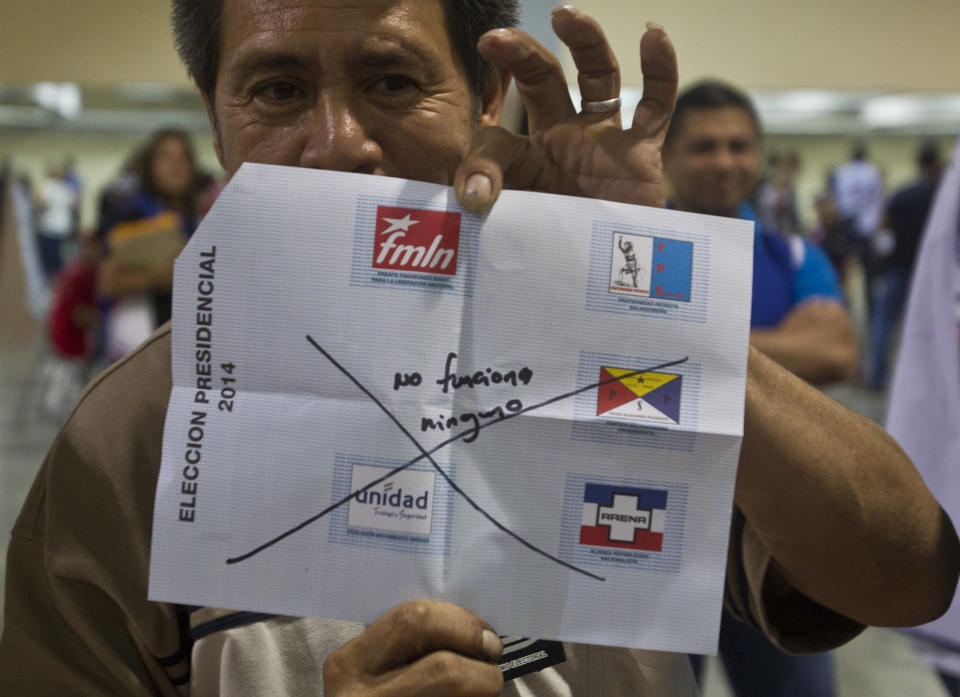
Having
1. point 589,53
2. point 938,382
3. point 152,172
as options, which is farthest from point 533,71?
point 152,172

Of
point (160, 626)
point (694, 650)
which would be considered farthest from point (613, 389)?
point (160, 626)

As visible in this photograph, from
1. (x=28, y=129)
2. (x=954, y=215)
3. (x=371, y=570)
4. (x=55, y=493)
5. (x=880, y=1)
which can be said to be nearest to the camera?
(x=371, y=570)

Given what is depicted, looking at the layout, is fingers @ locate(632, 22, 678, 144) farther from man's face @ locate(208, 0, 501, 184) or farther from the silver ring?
man's face @ locate(208, 0, 501, 184)

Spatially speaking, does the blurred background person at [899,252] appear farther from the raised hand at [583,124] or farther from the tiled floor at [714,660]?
the raised hand at [583,124]

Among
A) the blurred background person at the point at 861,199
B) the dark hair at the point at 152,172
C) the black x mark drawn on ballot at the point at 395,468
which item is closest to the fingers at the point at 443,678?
the black x mark drawn on ballot at the point at 395,468

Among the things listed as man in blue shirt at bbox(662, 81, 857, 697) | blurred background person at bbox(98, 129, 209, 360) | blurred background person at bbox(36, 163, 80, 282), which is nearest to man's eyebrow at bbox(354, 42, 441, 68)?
man in blue shirt at bbox(662, 81, 857, 697)

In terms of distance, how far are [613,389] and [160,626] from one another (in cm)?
50

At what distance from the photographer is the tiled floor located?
2.75 metres

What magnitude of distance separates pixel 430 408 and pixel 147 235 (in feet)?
10.4

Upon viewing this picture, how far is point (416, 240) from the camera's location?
28.7 inches

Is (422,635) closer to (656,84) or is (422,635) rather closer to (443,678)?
(443,678)

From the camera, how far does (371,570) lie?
0.72 metres

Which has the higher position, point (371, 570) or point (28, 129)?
point (28, 129)

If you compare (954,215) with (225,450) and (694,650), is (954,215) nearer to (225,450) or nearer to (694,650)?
(694,650)
